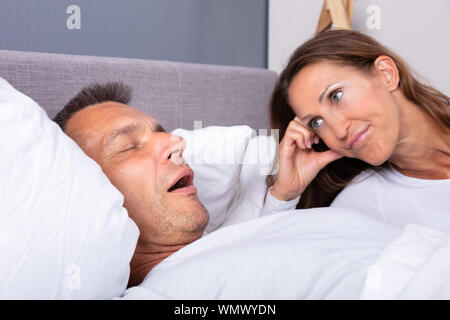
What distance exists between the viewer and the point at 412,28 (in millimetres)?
2057

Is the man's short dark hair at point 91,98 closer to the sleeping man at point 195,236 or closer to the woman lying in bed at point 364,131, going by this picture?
the sleeping man at point 195,236

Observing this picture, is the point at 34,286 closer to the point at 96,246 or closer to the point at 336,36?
the point at 96,246

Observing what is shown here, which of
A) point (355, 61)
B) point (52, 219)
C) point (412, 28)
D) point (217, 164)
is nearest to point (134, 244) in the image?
point (52, 219)

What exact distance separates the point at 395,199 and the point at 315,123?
34 cm

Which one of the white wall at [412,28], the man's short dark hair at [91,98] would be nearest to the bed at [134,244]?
the man's short dark hair at [91,98]

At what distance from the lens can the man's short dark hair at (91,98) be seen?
3.60ft

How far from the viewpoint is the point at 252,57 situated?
2305mm

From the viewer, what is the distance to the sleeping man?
71 cm

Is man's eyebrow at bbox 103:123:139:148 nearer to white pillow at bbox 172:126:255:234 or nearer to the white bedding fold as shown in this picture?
white pillow at bbox 172:126:255:234

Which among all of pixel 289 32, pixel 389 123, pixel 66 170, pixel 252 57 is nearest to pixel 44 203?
pixel 66 170

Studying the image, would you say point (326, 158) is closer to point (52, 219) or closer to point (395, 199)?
point (395, 199)

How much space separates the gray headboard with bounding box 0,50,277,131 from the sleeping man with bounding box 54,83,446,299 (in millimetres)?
121

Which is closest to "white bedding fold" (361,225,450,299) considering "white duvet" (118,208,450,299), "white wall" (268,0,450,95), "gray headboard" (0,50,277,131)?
"white duvet" (118,208,450,299)

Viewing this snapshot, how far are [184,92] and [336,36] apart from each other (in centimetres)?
56
